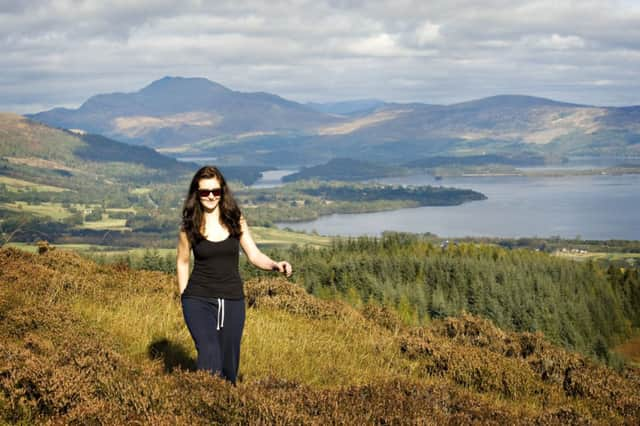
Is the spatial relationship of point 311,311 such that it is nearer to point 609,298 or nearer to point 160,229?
point 609,298

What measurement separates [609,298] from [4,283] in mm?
81640

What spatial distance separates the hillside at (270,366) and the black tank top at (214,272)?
735 mm

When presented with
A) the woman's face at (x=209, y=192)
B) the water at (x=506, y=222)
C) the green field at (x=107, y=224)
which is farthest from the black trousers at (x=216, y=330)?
the water at (x=506, y=222)

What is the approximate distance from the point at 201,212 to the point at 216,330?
1028 mm

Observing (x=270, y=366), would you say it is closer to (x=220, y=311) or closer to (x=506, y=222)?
(x=220, y=311)

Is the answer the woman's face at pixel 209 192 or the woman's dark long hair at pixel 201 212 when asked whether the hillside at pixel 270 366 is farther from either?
the woman's face at pixel 209 192

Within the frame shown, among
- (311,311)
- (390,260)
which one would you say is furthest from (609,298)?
(311,311)

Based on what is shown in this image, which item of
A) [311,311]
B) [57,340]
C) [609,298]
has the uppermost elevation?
[57,340]

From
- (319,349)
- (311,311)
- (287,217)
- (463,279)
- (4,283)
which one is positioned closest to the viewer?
(319,349)

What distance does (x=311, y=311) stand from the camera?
37.4 ft

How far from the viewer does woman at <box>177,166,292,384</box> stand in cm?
541

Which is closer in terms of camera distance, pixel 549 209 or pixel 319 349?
pixel 319 349

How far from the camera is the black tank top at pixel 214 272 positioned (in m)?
5.50

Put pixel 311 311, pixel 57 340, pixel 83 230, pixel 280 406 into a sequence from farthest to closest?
pixel 83 230
pixel 311 311
pixel 57 340
pixel 280 406
